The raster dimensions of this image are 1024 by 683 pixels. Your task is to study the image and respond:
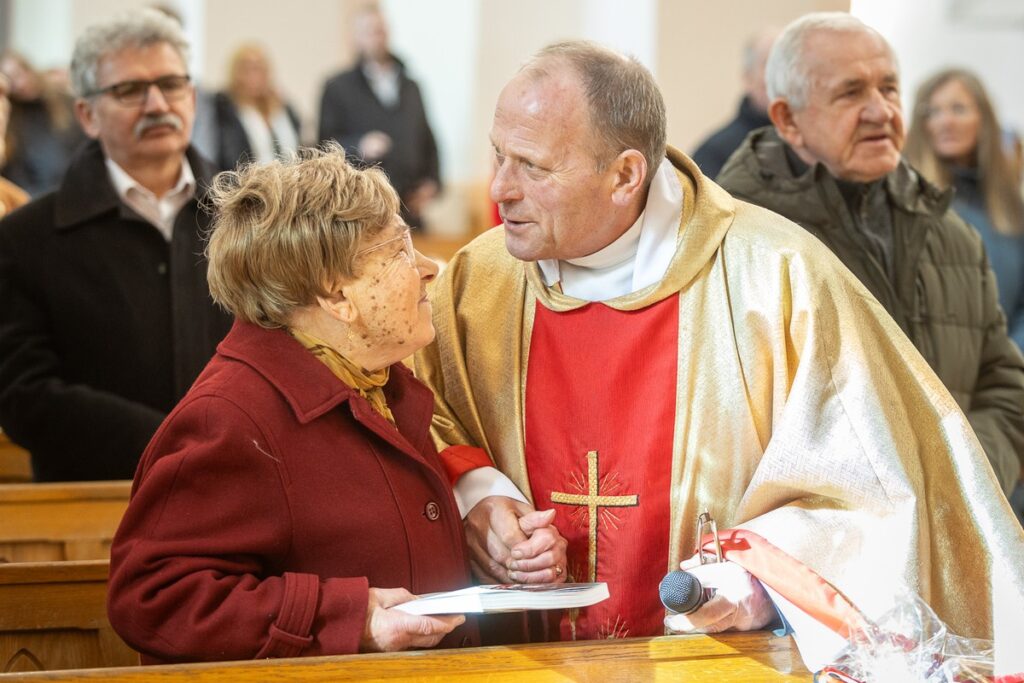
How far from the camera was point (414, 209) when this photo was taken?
32.4 ft

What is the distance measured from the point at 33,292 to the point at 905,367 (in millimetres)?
2526

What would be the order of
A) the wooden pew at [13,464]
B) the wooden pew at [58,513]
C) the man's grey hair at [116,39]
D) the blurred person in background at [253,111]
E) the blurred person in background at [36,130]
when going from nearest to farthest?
the wooden pew at [58,513] < the man's grey hair at [116,39] < the wooden pew at [13,464] < the blurred person in background at [253,111] < the blurred person in background at [36,130]

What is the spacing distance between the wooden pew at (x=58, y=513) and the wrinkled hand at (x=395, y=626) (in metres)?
1.30

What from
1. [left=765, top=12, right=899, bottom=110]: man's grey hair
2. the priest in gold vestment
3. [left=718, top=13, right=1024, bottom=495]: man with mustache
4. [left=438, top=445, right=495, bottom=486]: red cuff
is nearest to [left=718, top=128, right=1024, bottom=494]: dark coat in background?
[left=718, top=13, right=1024, bottom=495]: man with mustache

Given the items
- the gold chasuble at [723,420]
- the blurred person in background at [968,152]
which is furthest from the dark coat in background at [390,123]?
the gold chasuble at [723,420]

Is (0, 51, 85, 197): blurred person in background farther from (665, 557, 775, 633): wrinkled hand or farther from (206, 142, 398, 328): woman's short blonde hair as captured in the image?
(665, 557, 775, 633): wrinkled hand

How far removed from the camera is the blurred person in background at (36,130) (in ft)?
→ 27.9

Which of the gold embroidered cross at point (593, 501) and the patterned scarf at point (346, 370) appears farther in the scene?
the gold embroidered cross at point (593, 501)

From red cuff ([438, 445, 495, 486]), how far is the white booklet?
0.48 metres

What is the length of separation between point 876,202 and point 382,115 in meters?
6.59

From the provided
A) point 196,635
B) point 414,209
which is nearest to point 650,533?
point 196,635

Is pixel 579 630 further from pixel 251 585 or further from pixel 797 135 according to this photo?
pixel 797 135

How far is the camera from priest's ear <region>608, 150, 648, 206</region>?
113 inches

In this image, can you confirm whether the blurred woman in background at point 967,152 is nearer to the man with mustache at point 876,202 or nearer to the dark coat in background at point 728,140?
the dark coat in background at point 728,140
